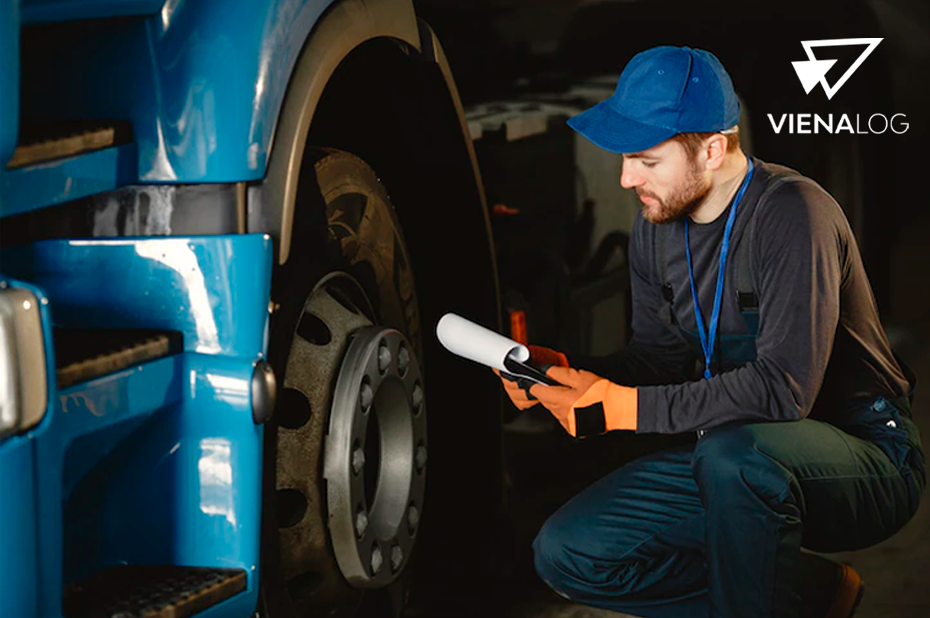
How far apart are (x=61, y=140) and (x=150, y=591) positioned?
1.97 ft

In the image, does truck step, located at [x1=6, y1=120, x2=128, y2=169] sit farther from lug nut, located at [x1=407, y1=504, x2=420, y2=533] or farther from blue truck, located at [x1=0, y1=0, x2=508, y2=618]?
lug nut, located at [x1=407, y1=504, x2=420, y2=533]

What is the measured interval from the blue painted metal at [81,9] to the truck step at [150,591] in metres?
0.75

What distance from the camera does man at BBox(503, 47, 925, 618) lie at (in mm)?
2178

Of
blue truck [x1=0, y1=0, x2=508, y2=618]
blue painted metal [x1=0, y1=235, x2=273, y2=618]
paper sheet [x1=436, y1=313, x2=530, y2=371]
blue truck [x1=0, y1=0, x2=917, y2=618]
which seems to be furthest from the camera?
paper sheet [x1=436, y1=313, x2=530, y2=371]

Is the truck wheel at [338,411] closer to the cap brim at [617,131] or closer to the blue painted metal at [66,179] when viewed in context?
the blue painted metal at [66,179]

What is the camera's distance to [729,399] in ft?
7.21

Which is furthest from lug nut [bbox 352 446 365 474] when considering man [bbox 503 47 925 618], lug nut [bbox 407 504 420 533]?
man [bbox 503 47 925 618]

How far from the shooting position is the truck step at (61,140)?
147 centimetres

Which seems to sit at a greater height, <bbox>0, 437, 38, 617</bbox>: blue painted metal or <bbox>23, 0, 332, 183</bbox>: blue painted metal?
<bbox>23, 0, 332, 183</bbox>: blue painted metal

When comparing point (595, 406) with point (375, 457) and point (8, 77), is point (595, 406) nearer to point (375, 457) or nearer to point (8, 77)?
point (375, 457)

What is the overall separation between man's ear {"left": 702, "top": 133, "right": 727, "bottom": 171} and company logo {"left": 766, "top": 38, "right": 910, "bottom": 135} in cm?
25

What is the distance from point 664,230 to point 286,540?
3.29 ft

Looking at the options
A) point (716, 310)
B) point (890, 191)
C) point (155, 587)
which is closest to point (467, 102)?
point (716, 310)

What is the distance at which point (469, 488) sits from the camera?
2752 mm
